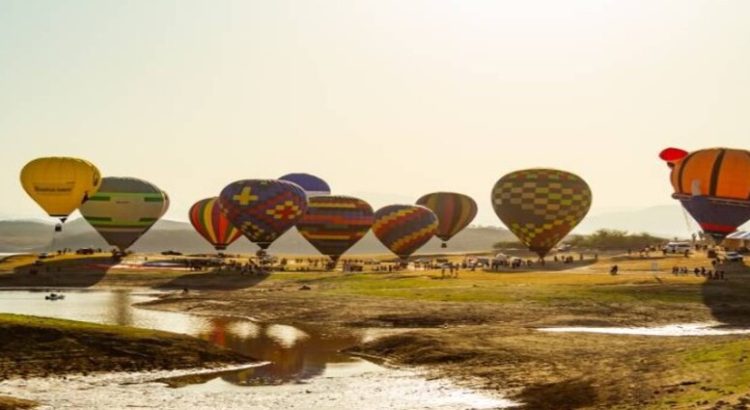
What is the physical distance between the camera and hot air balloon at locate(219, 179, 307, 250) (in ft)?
372

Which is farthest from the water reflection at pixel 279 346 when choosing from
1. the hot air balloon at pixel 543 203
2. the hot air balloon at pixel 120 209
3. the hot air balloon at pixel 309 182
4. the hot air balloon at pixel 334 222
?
the hot air balloon at pixel 309 182

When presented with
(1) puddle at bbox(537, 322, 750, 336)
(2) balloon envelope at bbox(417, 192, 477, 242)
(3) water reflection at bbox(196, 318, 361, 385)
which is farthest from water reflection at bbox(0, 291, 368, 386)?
(2) balloon envelope at bbox(417, 192, 477, 242)

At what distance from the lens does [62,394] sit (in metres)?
35.3

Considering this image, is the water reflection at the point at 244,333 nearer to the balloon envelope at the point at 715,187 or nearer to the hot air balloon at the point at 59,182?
the hot air balloon at the point at 59,182

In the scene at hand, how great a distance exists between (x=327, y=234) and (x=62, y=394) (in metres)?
87.6

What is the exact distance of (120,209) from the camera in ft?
411

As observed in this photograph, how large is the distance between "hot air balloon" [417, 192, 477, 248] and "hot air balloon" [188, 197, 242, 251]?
36.5 m

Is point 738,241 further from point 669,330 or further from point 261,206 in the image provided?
point 669,330

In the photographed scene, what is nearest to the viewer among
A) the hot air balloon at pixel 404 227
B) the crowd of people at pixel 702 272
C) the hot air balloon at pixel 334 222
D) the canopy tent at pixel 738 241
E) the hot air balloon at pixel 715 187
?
the crowd of people at pixel 702 272

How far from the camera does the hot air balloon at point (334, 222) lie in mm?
122125

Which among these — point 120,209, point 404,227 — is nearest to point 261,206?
point 120,209

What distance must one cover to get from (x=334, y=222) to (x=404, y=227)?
15.8 m

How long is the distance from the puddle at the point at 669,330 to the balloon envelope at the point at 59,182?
3128 inches

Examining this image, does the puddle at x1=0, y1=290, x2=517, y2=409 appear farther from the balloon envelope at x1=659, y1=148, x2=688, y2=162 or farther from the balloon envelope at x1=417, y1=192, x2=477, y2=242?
the balloon envelope at x1=417, y1=192, x2=477, y2=242
